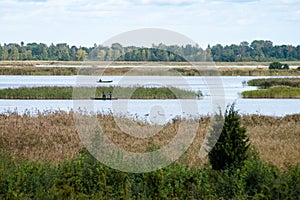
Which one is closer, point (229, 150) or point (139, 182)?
point (139, 182)

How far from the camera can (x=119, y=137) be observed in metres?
17.5

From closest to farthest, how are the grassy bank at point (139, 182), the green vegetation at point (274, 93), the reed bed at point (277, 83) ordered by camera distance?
the grassy bank at point (139, 182)
the green vegetation at point (274, 93)
the reed bed at point (277, 83)

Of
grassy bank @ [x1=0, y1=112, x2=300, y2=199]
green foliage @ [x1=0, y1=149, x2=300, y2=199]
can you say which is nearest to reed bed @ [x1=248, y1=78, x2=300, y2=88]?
grassy bank @ [x1=0, y1=112, x2=300, y2=199]

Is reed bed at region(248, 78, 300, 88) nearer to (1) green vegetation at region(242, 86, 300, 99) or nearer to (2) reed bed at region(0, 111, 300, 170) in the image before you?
(1) green vegetation at region(242, 86, 300, 99)

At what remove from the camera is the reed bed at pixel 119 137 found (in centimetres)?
1401

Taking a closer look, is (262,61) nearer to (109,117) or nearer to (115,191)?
(109,117)

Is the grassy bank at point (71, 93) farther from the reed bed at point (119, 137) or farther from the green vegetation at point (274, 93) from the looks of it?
the reed bed at point (119, 137)

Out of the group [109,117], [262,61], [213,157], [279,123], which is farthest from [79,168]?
[262,61]

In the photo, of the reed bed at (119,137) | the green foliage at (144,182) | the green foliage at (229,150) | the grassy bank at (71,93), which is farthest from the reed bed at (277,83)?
the green foliage at (144,182)

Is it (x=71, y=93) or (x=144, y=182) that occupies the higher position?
(x=71, y=93)

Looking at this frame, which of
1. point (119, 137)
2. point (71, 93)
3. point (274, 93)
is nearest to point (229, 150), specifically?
point (119, 137)

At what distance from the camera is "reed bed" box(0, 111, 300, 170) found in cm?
1401

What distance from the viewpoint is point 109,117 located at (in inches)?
885

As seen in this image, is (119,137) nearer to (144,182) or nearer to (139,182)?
(139,182)
